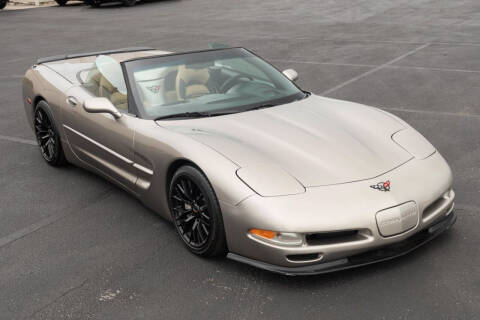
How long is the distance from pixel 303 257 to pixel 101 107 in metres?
2.17

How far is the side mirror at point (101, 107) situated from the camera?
16.0 ft

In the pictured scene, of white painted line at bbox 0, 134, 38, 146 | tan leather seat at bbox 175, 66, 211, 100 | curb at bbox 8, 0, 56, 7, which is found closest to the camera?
tan leather seat at bbox 175, 66, 211, 100

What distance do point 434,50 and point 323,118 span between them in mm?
8443

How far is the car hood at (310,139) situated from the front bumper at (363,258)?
466 mm

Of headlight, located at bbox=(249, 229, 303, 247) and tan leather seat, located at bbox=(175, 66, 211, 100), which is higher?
tan leather seat, located at bbox=(175, 66, 211, 100)

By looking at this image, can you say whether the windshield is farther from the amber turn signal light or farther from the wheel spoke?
the amber turn signal light

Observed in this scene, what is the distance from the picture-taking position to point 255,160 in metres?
4.03

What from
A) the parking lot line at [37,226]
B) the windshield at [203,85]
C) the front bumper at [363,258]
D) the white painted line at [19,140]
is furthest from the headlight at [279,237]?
Result: the white painted line at [19,140]

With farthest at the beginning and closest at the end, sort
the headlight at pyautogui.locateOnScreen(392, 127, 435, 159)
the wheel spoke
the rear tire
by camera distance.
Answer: the rear tire → the headlight at pyautogui.locateOnScreen(392, 127, 435, 159) → the wheel spoke

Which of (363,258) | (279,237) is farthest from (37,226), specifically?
(363,258)

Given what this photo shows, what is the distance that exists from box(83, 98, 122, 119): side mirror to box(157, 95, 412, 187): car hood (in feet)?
1.69

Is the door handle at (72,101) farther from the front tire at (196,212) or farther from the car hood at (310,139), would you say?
the front tire at (196,212)

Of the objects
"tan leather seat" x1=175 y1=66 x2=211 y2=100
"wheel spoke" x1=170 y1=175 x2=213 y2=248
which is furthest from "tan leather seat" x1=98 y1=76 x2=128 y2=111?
"wheel spoke" x1=170 y1=175 x2=213 y2=248

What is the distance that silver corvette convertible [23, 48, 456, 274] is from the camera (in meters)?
3.66
